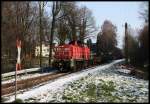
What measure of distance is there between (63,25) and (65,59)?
27.6m

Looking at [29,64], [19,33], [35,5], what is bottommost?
[29,64]

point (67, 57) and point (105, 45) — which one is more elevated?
point (105, 45)

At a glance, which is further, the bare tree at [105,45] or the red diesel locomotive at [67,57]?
the bare tree at [105,45]

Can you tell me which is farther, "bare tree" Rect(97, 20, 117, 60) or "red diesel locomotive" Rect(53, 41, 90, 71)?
"bare tree" Rect(97, 20, 117, 60)

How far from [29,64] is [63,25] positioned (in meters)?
19.4

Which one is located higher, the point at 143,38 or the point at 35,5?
the point at 35,5

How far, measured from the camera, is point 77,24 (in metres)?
76.3

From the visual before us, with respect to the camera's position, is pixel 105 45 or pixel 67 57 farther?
pixel 105 45

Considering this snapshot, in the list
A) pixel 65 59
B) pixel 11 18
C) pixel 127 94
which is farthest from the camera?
pixel 11 18

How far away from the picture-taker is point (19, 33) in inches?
1916

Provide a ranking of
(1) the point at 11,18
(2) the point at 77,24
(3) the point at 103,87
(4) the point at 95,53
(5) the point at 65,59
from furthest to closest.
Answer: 1. (2) the point at 77,24
2. (4) the point at 95,53
3. (1) the point at 11,18
4. (5) the point at 65,59
5. (3) the point at 103,87

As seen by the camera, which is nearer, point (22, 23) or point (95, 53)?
point (22, 23)

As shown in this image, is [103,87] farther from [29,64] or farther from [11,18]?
[29,64]

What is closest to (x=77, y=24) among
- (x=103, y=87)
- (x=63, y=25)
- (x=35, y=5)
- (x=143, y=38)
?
(x=63, y=25)
